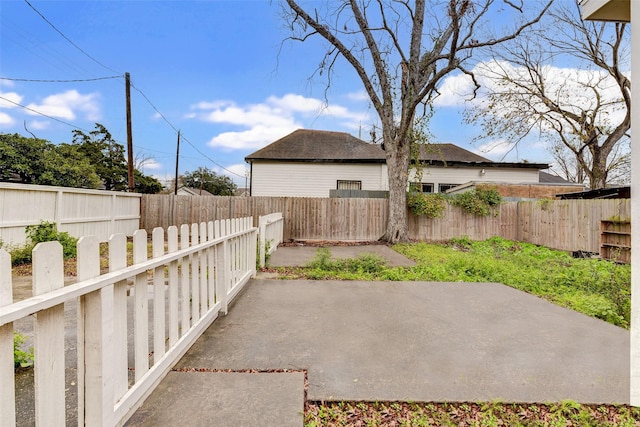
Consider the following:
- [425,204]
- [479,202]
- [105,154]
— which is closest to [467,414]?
[425,204]

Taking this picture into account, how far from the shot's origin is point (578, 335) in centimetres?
288

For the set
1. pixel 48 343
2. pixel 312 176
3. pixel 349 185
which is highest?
pixel 312 176

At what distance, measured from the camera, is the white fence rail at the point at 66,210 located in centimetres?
680

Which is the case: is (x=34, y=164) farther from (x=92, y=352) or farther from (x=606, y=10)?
(x=606, y=10)

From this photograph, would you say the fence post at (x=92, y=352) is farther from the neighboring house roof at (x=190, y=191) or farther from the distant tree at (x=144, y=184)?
the neighboring house roof at (x=190, y=191)

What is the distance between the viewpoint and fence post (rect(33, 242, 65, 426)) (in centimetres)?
108

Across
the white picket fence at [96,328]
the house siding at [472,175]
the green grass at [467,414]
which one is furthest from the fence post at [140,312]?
the house siding at [472,175]

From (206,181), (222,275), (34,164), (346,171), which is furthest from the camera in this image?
(206,181)

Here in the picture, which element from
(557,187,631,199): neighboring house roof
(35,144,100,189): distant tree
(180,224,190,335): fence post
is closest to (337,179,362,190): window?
(557,187,631,199): neighboring house roof

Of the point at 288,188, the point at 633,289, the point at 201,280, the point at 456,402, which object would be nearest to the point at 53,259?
the point at 201,280

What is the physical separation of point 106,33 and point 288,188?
934cm

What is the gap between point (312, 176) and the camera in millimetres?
16312

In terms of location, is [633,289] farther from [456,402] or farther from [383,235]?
[383,235]

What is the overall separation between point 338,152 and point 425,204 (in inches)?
251
